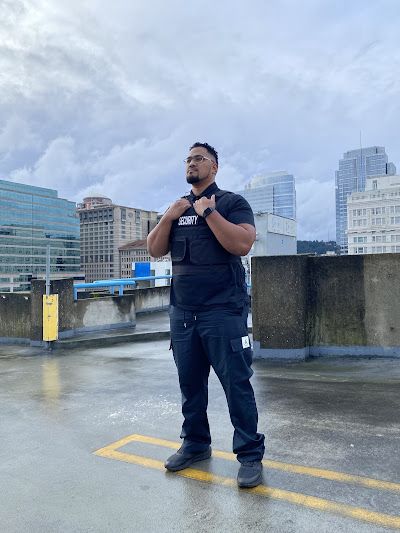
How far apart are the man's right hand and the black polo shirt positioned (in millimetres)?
38

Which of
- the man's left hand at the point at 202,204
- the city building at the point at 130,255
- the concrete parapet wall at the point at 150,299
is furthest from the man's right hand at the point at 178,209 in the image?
the city building at the point at 130,255

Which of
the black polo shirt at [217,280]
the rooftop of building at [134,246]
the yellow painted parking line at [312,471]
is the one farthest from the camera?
the rooftop of building at [134,246]

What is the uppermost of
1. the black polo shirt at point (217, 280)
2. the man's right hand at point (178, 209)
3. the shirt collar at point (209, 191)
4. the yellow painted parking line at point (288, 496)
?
the shirt collar at point (209, 191)

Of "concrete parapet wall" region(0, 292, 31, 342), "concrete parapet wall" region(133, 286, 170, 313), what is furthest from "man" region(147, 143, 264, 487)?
"concrete parapet wall" region(133, 286, 170, 313)

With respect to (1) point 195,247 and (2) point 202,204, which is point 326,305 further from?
(2) point 202,204

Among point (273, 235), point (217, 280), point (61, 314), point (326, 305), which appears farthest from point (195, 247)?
point (273, 235)

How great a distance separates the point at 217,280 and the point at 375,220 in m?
143

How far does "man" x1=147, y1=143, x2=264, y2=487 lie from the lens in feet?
9.82

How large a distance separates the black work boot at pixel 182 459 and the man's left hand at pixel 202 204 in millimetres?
1680

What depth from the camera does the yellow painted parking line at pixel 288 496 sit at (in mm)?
2396

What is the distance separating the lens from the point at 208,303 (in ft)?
10.1

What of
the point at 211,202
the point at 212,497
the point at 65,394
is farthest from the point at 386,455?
the point at 65,394

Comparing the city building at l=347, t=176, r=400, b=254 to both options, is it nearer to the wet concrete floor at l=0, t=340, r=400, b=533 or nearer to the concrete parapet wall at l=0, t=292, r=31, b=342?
the concrete parapet wall at l=0, t=292, r=31, b=342

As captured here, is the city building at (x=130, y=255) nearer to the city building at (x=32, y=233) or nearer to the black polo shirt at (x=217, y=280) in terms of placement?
the city building at (x=32, y=233)
